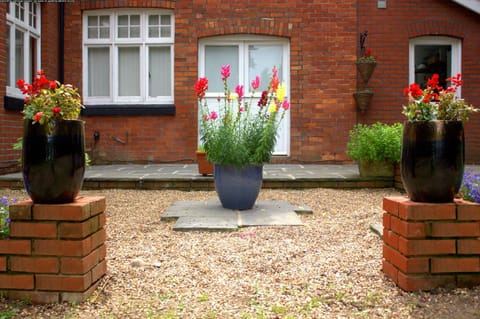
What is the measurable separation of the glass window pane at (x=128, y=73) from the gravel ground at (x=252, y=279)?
535cm

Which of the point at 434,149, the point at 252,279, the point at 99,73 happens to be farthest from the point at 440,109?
the point at 99,73

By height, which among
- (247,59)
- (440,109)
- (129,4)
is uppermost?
(129,4)

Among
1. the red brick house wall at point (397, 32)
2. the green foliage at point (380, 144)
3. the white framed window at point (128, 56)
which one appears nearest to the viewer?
the green foliage at point (380, 144)

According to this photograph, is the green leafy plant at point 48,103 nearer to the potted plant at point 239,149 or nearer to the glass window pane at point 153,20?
the potted plant at point 239,149

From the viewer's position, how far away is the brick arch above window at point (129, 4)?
9.01m

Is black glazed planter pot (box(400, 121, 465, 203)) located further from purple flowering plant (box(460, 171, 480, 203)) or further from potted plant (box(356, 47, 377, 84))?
potted plant (box(356, 47, 377, 84))

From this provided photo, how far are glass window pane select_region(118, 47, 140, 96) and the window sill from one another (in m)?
0.40

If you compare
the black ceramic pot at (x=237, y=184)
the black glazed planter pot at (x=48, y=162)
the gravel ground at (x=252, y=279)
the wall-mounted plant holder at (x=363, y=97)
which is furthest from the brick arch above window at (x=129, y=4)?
the black glazed planter pot at (x=48, y=162)

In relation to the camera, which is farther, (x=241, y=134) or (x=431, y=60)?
(x=431, y=60)

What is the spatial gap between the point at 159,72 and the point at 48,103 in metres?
7.14

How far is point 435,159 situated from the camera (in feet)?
8.11

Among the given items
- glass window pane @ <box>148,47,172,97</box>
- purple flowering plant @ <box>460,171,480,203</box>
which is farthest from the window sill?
purple flowering plant @ <box>460,171,480,203</box>

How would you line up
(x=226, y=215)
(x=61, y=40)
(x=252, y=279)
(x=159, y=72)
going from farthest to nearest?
(x=159, y=72), (x=61, y=40), (x=226, y=215), (x=252, y=279)

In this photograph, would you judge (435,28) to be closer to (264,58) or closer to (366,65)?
(366,65)
